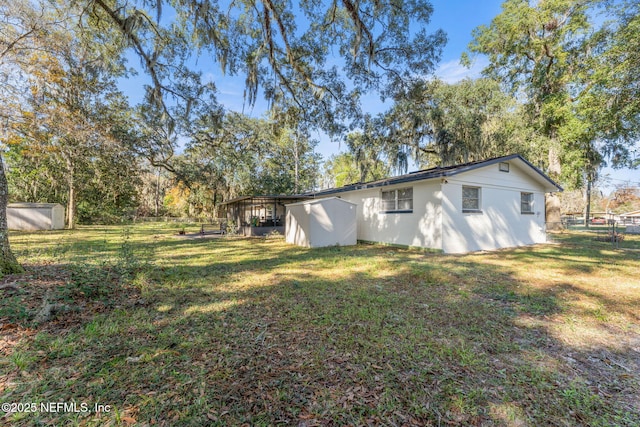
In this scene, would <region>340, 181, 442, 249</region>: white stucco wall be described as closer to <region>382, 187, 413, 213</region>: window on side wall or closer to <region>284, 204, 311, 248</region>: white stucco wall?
<region>382, 187, 413, 213</region>: window on side wall

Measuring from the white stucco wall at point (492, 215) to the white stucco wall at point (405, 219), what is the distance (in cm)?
34

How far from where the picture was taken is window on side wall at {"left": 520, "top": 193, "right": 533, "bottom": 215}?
11204mm

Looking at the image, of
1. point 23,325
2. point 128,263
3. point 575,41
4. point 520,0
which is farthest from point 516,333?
point 520,0

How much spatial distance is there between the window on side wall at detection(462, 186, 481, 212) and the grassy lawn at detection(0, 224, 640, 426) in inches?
172

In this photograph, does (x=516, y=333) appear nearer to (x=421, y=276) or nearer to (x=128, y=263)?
(x=421, y=276)

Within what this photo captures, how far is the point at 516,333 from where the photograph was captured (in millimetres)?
3152

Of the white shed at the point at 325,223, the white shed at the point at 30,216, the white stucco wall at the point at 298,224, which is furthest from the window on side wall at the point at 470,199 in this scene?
the white shed at the point at 30,216

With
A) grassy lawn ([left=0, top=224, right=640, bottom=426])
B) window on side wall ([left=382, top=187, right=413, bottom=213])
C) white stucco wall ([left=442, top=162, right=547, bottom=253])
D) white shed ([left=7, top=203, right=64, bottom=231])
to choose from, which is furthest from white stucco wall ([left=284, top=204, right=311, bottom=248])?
white shed ([left=7, top=203, right=64, bottom=231])

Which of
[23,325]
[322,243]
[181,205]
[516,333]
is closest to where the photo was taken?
[23,325]

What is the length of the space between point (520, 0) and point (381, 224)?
15595mm

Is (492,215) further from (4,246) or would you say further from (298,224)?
(4,246)

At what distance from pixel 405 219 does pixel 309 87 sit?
570cm

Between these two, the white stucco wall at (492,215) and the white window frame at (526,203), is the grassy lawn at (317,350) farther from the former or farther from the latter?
the white window frame at (526,203)

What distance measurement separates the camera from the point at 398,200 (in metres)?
10.3
